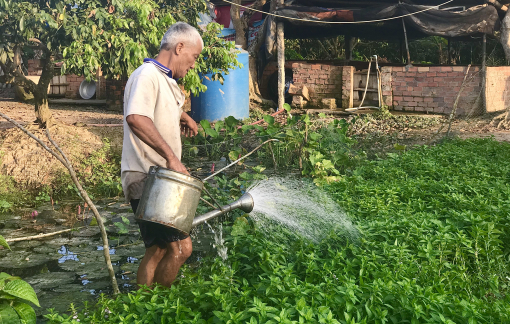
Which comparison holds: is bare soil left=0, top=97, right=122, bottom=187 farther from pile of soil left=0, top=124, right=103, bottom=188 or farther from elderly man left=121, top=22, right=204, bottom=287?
elderly man left=121, top=22, right=204, bottom=287

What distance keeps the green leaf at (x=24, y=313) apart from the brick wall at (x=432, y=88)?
420 inches

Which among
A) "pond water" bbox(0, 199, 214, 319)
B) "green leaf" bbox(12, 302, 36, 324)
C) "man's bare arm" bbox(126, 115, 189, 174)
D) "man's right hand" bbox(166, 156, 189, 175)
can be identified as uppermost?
"man's bare arm" bbox(126, 115, 189, 174)

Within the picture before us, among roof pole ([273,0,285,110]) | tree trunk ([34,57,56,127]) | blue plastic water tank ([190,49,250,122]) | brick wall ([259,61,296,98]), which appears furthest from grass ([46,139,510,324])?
brick wall ([259,61,296,98])

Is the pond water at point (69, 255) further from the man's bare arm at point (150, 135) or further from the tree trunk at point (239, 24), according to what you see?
the tree trunk at point (239, 24)

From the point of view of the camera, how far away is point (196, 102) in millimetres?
11398

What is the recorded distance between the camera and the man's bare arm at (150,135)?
2.73 metres

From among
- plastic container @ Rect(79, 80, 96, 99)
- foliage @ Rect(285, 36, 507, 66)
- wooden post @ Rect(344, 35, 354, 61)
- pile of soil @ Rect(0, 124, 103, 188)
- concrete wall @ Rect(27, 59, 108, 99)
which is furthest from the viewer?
foliage @ Rect(285, 36, 507, 66)

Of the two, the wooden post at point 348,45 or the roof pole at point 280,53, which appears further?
the wooden post at point 348,45

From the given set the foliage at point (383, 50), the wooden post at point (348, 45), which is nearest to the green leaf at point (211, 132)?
the wooden post at point (348, 45)

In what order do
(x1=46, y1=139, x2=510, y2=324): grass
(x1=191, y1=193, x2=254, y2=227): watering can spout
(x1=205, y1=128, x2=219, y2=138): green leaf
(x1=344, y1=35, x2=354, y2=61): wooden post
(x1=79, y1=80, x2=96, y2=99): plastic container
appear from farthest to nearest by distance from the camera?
1. (x1=79, y1=80, x2=96, y2=99): plastic container
2. (x1=344, y1=35, x2=354, y2=61): wooden post
3. (x1=205, y1=128, x2=219, y2=138): green leaf
4. (x1=191, y1=193, x2=254, y2=227): watering can spout
5. (x1=46, y1=139, x2=510, y2=324): grass

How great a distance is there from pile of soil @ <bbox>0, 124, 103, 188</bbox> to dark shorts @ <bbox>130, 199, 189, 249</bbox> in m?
3.81

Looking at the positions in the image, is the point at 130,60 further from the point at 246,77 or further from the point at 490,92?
the point at 490,92

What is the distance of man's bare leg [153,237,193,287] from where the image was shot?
297 cm

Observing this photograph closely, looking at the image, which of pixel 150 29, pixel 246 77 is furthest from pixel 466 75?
pixel 150 29
